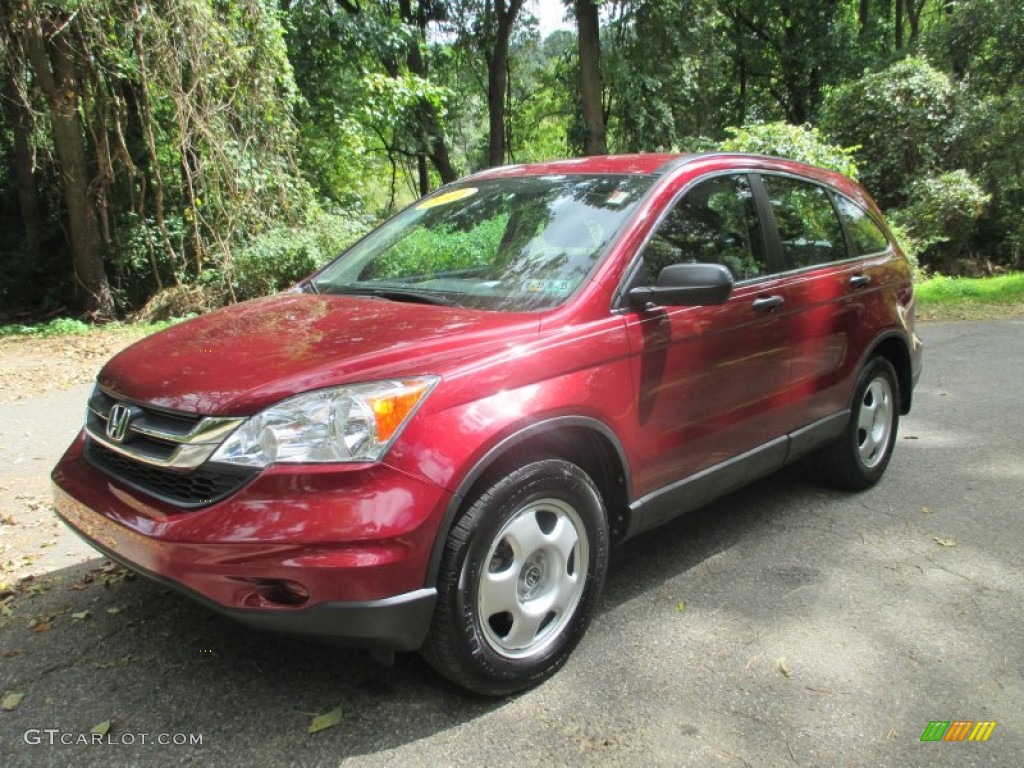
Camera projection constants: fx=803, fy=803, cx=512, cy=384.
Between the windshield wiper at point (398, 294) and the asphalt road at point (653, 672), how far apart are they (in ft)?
4.34

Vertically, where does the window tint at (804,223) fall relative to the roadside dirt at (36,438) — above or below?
above

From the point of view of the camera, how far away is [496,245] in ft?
11.0

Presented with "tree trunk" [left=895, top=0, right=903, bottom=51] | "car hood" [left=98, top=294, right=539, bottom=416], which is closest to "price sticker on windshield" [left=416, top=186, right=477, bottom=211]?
"car hood" [left=98, top=294, right=539, bottom=416]

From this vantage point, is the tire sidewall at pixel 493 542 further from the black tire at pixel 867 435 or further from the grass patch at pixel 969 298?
the grass patch at pixel 969 298

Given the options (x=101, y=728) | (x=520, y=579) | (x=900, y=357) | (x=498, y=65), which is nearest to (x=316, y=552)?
(x=520, y=579)

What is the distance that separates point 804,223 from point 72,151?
429 inches

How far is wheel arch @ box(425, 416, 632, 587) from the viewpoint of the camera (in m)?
2.39

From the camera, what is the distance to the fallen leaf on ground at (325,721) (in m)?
2.50

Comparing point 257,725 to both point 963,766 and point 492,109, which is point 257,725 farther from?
point 492,109

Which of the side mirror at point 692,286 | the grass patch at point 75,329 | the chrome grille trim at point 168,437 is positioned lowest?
the grass patch at point 75,329

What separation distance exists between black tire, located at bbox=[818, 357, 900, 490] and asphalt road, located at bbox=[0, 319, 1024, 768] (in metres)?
0.43

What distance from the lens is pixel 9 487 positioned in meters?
4.79

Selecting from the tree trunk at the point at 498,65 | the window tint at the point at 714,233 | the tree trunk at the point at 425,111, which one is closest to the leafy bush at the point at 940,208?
the tree trunk at the point at 425,111

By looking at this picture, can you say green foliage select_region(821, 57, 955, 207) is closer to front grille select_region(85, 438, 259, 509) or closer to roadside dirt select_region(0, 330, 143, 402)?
roadside dirt select_region(0, 330, 143, 402)
